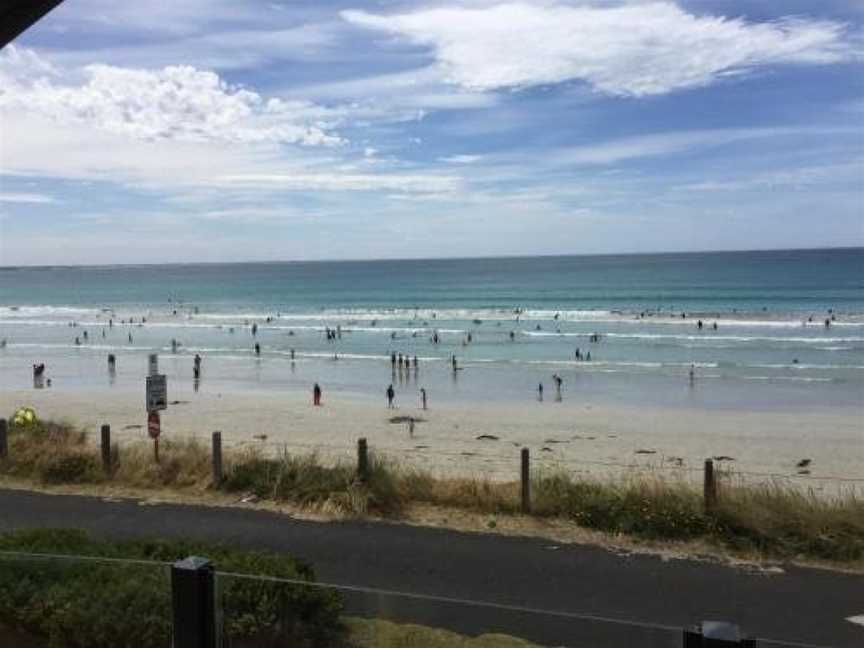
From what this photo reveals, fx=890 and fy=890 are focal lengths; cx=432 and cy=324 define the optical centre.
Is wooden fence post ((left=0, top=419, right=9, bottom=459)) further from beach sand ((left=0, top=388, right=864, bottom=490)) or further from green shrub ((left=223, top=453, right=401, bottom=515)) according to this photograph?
beach sand ((left=0, top=388, right=864, bottom=490))

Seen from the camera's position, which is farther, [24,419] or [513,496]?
[24,419]

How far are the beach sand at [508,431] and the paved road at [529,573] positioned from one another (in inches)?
268

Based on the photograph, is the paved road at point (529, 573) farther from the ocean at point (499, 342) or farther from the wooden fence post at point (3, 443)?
the ocean at point (499, 342)

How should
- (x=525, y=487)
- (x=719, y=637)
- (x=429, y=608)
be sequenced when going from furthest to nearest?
1. (x=525, y=487)
2. (x=429, y=608)
3. (x=719, y=637)

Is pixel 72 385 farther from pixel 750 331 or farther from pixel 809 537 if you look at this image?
pixel 750 331

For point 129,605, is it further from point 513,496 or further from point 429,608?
point 513,496

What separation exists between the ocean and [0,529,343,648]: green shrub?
98.3 ft

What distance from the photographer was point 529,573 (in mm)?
9086

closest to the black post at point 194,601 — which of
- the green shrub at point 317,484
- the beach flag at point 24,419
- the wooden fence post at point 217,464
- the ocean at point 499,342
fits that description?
the green shrub at point 317,484

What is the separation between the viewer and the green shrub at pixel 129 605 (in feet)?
15.0

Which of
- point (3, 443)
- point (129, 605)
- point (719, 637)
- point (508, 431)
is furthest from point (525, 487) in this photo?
point (508, 431)

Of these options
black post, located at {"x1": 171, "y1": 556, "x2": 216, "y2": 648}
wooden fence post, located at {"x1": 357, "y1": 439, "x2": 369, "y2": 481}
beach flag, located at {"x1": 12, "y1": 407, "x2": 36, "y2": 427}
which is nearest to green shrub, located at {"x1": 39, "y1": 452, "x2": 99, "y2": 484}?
beach flag, located at {"x1": 12, "y1": 407, "x2": 36, "y2": 427}

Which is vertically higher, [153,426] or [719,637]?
[719,637]

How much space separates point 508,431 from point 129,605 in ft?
74.2
